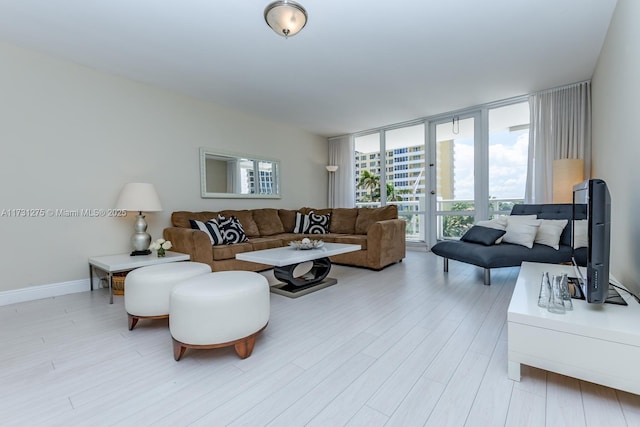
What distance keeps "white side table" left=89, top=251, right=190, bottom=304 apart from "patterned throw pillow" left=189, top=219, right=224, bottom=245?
34 cm

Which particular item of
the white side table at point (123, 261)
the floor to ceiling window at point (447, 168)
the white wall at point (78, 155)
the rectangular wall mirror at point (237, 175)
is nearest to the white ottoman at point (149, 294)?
the white side table at point (123, 261)

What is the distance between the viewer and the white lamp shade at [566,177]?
3400 millimetres

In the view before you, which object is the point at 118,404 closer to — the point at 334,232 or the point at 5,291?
the point at 5,291

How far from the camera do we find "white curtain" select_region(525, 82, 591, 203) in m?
3.57

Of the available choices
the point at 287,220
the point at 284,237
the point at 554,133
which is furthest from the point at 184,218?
the point at 554,133

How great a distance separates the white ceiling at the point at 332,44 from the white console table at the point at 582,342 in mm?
2228

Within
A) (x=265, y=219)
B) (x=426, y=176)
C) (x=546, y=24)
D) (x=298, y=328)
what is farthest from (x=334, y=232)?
(x=546, y=24)

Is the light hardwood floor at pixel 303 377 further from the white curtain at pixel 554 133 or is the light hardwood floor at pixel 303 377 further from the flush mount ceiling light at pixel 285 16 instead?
the white curtain at pixel 554 133

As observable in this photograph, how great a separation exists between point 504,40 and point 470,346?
8.95ft

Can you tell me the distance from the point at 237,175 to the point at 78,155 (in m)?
1.99

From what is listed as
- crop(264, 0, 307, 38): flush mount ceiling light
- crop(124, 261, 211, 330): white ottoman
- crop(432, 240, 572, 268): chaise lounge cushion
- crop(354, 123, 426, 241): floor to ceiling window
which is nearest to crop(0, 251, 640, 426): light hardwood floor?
crop(124, 261, 211, 330): white ottoman

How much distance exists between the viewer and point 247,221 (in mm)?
4215

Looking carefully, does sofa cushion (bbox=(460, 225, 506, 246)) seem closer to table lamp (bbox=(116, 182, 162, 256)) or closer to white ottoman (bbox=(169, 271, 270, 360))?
white ottoman (bbox=(169, 271, 270, 360))

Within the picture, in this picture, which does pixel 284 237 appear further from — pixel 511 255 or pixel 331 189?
pixel 511 255
